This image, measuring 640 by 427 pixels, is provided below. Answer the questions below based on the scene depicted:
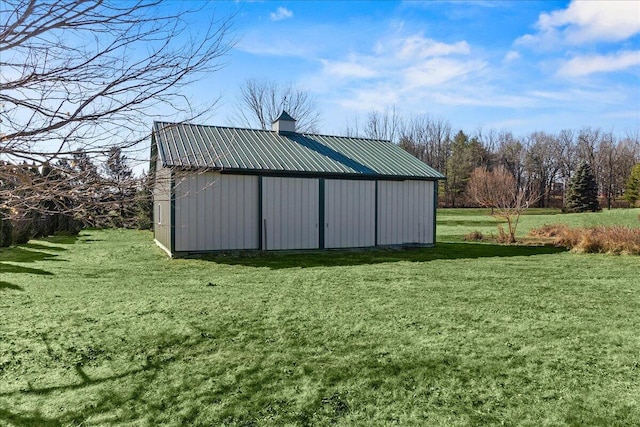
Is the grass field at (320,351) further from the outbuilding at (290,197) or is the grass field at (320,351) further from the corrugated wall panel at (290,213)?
the corrugated wall panel at (290,213)

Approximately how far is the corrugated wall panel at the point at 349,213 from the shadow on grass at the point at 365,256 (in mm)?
381

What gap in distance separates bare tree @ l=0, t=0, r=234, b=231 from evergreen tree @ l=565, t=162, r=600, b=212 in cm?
4050

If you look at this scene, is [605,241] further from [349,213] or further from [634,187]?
[634,187]

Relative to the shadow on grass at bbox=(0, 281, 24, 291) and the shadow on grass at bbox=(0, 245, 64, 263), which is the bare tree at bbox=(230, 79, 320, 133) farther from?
the shadow on grass at bbox=(0, 281, 24, 291)

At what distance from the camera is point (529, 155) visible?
48188mm

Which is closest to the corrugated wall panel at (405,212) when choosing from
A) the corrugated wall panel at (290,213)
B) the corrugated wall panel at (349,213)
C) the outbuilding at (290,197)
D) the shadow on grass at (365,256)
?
the outbuilding at (290,197)

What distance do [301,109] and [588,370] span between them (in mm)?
29696

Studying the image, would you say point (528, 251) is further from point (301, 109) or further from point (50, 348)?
point (301, 109)

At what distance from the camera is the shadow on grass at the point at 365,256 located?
33.0 feet

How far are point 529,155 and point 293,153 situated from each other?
4345 cm

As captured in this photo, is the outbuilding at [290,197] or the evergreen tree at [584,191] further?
the evergreen tree at [584,191]

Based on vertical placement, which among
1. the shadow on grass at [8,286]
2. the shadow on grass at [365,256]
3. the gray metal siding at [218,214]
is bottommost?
the shadow on grass at [8,286]

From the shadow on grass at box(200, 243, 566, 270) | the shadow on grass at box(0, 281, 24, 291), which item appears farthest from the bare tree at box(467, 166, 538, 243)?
the shadow on grass at box(0, 281, 24, 291)

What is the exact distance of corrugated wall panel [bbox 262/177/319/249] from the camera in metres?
11.7
